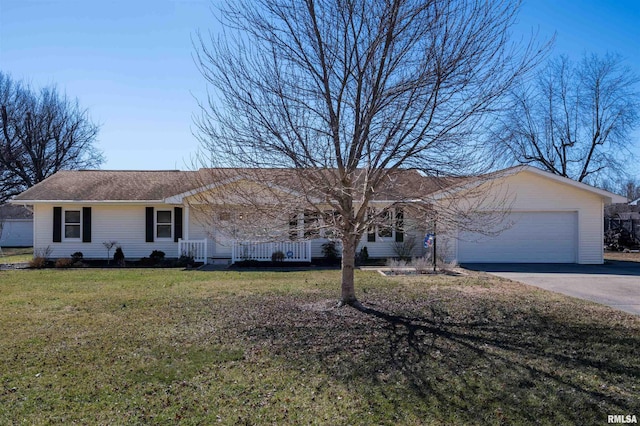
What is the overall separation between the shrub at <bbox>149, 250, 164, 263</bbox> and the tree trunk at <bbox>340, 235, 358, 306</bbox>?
11102 millimetres

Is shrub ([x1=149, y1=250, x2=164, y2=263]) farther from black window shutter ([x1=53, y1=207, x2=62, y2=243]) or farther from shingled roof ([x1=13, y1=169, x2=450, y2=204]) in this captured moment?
black window shutter ([x1=53, y1=207, x2=62, y2=243])

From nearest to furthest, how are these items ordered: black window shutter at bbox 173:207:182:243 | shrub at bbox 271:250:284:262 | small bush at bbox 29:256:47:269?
small bush at bbox 29:256:47:269 < shrub at bbox 271:250:284:262 < black window shutter at bbox 173:207:182:243

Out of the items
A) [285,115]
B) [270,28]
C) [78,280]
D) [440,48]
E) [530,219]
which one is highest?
[270,28]

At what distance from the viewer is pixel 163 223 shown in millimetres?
19031

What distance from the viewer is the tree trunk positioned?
27.2 ft

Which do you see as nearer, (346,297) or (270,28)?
(270,28)

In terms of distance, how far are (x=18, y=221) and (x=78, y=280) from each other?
2351 centimetres

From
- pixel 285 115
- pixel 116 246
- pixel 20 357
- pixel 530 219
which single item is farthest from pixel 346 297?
pixel 116 246

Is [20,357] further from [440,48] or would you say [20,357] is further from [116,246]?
[116,246]

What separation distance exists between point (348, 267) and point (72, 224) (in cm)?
1517

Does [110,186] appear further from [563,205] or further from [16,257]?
[563,205]

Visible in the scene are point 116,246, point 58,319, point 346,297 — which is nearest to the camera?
point 58,319

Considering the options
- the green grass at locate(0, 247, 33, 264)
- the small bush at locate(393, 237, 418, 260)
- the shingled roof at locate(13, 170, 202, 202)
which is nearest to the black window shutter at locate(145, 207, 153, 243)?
→ the shingled roof at locate(13, 170, 202, 202)

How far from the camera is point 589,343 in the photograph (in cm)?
623
